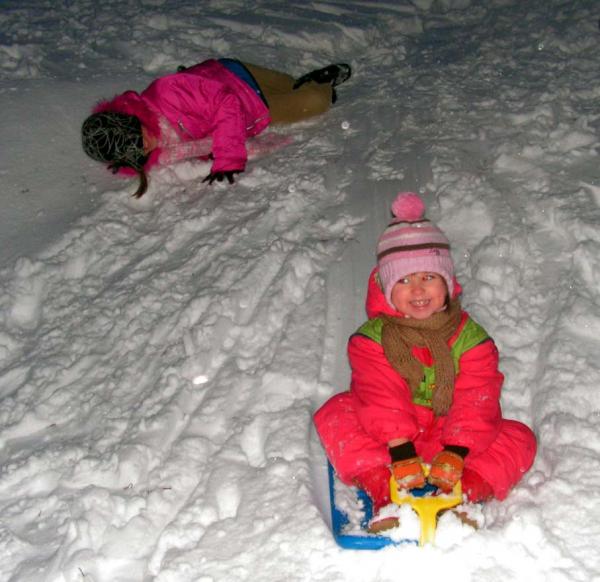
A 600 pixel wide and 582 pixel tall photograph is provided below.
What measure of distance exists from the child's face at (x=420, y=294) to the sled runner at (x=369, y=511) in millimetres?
614

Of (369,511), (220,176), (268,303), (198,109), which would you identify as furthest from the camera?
(198,109)

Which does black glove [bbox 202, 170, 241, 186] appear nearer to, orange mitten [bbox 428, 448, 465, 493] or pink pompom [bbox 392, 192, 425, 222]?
pink pompom [bbox 392, 192, 425, 222]

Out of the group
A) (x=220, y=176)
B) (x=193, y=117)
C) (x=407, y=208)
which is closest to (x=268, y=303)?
(x=407, y=208)

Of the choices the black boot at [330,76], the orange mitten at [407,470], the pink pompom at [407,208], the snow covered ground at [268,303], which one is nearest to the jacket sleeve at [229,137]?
the snow covered ground at [268,303]

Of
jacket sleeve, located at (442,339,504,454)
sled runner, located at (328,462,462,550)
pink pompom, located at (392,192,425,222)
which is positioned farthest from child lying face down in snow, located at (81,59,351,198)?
sled runner, located at (328,462,462,550)

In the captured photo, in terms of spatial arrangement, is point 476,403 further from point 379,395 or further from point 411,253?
point 411,253

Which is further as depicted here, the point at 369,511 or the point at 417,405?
the point at 417,405

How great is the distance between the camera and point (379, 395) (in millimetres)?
2615

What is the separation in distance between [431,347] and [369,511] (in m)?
0.62

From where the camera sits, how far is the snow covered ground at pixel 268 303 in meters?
2.42

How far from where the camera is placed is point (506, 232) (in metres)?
3.53

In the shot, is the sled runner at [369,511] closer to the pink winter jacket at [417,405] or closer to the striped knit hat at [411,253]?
the pink winter jacket at [417,405]

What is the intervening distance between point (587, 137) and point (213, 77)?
90.1 inches

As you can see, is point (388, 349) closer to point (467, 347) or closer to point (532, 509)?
point (467, 347)
